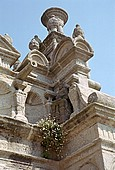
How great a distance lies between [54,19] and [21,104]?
15.6ft

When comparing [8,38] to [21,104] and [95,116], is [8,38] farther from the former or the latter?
[95,116]

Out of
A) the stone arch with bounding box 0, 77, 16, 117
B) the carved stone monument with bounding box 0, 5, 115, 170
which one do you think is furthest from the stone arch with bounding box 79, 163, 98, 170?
the stone arch with bounding box 0, 77, 16, 117

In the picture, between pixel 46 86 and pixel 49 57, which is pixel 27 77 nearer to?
pixel 46 86

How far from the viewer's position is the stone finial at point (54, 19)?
12.9m

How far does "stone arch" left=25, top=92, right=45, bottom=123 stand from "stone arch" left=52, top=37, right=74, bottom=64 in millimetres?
1296

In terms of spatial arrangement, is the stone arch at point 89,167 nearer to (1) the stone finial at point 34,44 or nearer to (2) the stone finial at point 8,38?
Answer: (2) the stone finial at point 8,38

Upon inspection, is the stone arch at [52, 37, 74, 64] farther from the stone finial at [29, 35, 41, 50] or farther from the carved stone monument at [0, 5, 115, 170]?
the stone finial at [29, 35, 41, 50]

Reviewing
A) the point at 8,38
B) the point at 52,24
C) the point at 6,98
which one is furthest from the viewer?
the point at 52,24

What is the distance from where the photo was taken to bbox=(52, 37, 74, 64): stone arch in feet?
33.5

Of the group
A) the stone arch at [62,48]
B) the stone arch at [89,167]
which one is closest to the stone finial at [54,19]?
the stone arch at [62,48]

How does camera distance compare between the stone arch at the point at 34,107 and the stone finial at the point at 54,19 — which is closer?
the stone arch at the point at 34,107

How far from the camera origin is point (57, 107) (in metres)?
9.48

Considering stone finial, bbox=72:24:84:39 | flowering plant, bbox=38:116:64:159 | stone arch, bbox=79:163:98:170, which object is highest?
stone finial, bbox=72:24:84:39

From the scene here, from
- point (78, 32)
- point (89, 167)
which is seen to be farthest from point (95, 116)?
point (78, 32)
